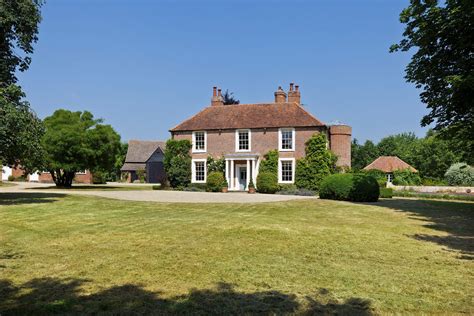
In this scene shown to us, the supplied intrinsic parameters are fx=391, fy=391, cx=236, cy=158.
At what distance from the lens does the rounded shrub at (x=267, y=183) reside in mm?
31938

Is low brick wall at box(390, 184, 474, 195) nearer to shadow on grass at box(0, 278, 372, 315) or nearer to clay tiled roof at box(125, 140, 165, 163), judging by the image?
clay tiled roof at box(125, 140, 165, 163)

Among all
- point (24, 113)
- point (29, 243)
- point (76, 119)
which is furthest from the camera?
point (76, 119)

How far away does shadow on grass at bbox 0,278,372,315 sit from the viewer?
4.57 m

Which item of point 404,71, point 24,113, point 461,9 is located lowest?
point 24,113

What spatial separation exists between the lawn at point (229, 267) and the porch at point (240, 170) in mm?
21073

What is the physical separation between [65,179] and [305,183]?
78.9ft

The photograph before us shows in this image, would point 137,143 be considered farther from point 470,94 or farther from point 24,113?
point 470,94

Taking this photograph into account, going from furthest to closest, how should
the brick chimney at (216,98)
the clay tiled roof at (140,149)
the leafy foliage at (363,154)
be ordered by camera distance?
the leafy foliage at (363,154) → the clay tiled roof at (140,149) → the brick chimney at (216,98)

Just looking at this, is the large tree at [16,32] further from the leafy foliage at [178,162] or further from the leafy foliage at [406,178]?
the leafy foliage at [406,178]

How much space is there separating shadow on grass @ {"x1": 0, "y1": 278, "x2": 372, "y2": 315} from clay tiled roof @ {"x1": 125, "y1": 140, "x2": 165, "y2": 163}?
197ft

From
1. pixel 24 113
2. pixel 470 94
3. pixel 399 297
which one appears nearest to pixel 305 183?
pixel 470 94

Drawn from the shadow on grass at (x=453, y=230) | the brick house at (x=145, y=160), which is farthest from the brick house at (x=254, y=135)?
the brick house at (x=145, y=160)

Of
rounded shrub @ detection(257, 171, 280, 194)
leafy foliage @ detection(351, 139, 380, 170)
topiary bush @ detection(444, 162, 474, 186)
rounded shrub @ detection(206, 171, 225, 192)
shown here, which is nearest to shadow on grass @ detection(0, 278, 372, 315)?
rounded shrub @ detection(257, 171, 280, 194)

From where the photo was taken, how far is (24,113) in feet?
57.2
